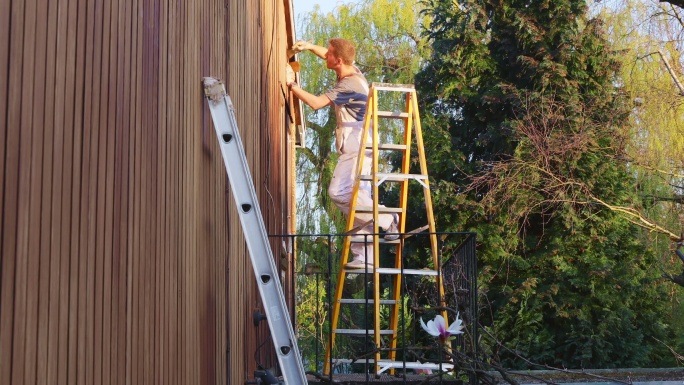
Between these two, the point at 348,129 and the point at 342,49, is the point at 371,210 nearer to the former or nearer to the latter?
the point at 348,129

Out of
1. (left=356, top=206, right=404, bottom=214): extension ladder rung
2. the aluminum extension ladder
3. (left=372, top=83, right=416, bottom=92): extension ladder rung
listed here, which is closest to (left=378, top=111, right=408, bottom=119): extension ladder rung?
(left=372, top=83, right=416, bottom=92): extension ladder rung

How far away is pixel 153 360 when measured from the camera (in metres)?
2.55

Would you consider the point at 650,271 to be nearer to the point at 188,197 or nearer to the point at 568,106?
the point at 568,106

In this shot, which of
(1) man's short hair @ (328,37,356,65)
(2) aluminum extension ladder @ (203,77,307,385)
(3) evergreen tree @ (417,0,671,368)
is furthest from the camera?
(3) evergreen tree @ (417,0,671,368)

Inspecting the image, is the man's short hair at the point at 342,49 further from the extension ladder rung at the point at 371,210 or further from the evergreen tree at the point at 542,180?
the evergreen tree at the point at 542,180

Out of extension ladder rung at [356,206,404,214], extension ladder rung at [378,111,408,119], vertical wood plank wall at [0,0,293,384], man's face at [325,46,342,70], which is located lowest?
extension ladder rung at [356,206,404,214]

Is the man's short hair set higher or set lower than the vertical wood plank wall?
higher

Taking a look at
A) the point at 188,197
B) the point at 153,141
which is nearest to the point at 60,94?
the point at 153,141

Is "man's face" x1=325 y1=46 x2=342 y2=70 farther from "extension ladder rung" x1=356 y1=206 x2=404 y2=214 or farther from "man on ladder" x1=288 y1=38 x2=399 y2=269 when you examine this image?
"extension ladder rung" x1=356 y1=206 x2=404 y2=214

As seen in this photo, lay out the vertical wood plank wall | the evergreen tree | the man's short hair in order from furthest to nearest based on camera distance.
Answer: the evergreen tree, the man's short hair, the vertical wood plank wall

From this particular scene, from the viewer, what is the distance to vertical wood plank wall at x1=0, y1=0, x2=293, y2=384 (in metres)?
1.50

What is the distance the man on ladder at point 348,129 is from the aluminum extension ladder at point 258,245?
4641mm

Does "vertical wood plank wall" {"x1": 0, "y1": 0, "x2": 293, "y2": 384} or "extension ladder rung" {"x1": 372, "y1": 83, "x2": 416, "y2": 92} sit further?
"extension ladder rung" {"x1": 372, "y1": 83, "x2": 416, "y2": 92}

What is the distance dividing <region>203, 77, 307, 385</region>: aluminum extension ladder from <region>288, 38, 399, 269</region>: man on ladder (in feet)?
15.2
